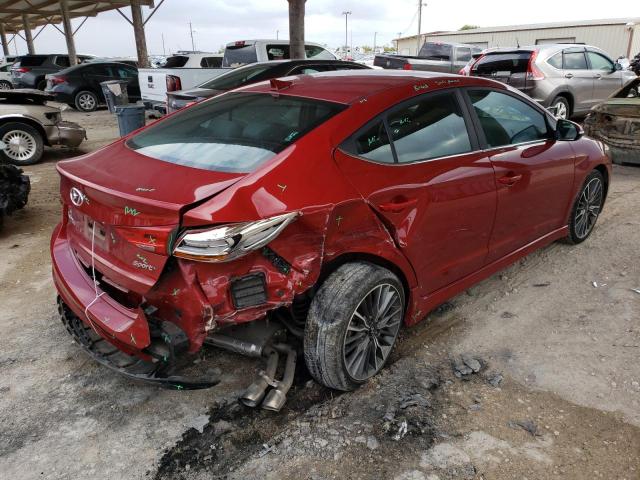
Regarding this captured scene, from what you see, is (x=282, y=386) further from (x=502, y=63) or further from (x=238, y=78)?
(x=502, y=63)

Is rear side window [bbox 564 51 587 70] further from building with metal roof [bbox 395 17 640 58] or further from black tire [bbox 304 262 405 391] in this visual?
building with metal roof [bbox 395 17 640 58]

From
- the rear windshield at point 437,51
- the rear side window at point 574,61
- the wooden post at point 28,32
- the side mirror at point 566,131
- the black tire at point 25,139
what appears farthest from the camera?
the wooden post at point 28,32

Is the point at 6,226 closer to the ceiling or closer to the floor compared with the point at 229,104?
closer to the floor

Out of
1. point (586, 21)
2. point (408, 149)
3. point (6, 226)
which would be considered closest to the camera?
point (408, 149)

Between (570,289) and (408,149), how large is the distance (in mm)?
2039

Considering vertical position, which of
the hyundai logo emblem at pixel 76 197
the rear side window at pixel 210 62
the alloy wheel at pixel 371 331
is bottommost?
the alloy wheel at pixel 371 331

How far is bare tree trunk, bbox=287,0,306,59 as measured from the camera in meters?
9.31

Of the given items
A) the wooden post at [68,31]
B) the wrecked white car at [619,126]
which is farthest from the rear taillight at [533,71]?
the wooden post at [68,31]

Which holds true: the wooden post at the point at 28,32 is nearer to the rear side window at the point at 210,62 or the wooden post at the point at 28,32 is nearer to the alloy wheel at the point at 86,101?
the alloy wheel at the point at 86,101

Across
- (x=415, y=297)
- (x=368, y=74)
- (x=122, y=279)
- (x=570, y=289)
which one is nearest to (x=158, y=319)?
(x=122, y=279)

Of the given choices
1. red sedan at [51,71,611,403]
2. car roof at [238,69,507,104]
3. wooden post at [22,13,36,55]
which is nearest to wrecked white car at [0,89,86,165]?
red sedan at [51,71,611,403]

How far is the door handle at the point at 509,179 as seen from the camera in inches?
129

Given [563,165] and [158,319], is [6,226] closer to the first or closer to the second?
[158,319]

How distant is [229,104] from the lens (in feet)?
10.5
